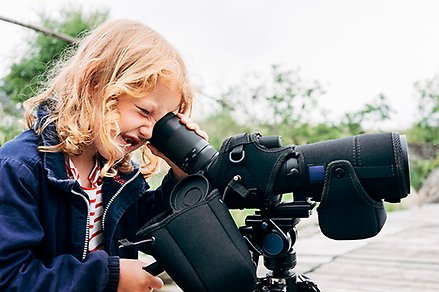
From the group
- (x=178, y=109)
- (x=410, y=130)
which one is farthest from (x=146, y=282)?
(x=410, y=130)

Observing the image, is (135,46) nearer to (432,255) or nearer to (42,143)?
(42,143)

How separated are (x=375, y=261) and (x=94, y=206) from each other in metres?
1.70

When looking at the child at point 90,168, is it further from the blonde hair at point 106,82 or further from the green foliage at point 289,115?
Answer: the green foliage at point 289,115

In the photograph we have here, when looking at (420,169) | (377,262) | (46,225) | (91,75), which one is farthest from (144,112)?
(420,169)

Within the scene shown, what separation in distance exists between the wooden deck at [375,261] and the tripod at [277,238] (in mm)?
1024

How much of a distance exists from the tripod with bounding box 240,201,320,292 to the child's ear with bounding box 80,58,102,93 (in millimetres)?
480

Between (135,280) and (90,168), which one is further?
(90,168)

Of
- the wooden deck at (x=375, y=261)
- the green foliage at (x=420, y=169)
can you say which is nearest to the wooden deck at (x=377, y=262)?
the wooden deck at (x=375, y=261)

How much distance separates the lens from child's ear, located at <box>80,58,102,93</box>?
1275mm

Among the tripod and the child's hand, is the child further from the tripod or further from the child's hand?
the tripod

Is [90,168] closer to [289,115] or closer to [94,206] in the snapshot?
[94,206]

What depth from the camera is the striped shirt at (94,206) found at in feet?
Result: 4.07

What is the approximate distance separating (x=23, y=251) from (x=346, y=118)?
4.59 meters

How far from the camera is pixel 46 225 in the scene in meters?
1.12
